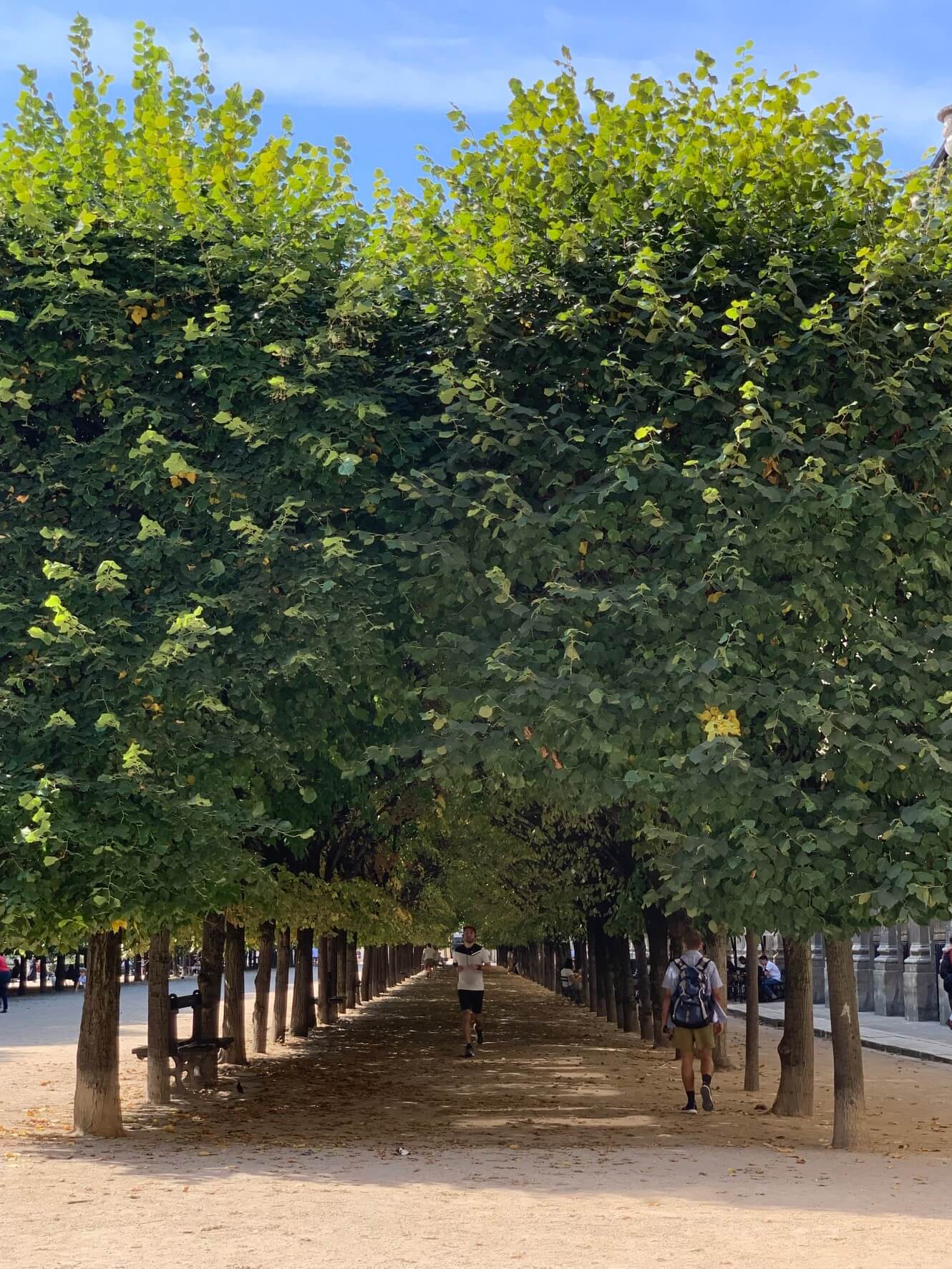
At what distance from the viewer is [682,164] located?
570 inches

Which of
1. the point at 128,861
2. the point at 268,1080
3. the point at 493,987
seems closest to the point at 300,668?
the point at 128,861

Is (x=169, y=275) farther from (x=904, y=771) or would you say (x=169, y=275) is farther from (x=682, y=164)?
(x=904, y=771)

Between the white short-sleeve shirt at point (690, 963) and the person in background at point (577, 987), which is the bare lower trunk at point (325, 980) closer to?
the person in background at point (577, 987)

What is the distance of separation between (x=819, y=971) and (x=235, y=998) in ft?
86.7

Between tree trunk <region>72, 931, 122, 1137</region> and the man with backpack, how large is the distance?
589 centimetres

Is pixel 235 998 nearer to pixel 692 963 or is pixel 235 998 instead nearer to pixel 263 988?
pixel 263 988

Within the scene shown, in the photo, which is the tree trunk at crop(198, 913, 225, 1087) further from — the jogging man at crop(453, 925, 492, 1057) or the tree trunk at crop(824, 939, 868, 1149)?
the tree trunk at crop(824, 939, 868, 1149)

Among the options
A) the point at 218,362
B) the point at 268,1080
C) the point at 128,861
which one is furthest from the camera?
the point at 268,1080

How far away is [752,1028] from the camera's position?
20766mm

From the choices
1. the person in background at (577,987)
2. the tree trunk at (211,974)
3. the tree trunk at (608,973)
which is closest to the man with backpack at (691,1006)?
the tree trunk at (211,974)

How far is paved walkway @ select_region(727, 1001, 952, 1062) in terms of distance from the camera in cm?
2877

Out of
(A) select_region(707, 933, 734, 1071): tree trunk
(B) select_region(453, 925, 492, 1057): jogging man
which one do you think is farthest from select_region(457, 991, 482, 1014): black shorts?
(A) select_region(707, 933, 734, 1071): tree trunk

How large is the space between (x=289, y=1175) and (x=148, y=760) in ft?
12.3

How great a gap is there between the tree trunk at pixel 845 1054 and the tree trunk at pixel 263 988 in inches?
529
